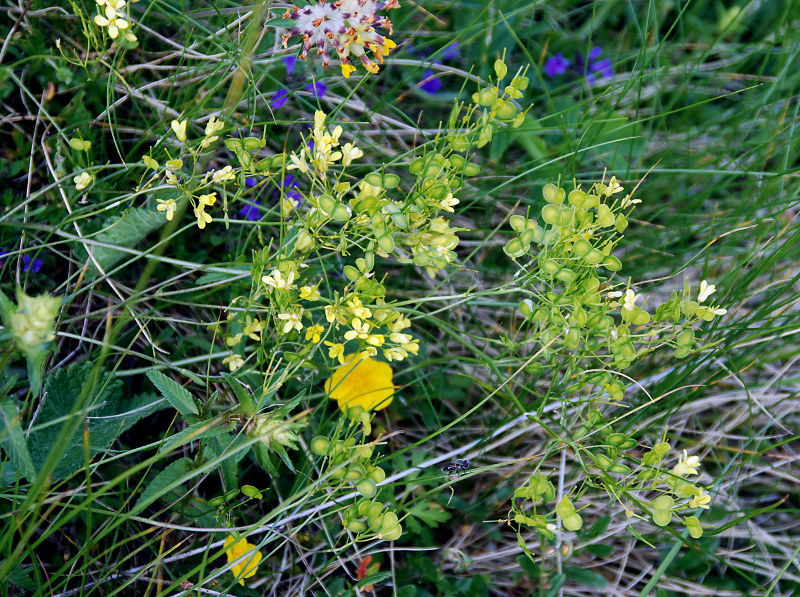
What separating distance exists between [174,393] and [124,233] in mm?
435

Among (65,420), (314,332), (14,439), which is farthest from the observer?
(65,420)

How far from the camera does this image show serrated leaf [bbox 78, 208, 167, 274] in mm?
1519

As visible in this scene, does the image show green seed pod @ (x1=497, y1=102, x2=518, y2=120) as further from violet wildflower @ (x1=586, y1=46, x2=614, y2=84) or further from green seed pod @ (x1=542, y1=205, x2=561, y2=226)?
violet wildflower @ (x1=586, y1=46, x2=614, y2=84)

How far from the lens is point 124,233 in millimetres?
1532

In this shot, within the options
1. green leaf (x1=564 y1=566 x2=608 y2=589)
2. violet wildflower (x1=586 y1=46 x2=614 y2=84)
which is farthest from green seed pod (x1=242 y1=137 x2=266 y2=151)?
violet wildflower (x1=586 y1=46 x2=614 y2=84)

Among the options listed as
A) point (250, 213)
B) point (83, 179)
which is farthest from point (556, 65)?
point (83, 179)

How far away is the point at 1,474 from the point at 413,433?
3.16ft

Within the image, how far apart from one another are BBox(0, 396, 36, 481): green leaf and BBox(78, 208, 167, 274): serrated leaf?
16.0 inches

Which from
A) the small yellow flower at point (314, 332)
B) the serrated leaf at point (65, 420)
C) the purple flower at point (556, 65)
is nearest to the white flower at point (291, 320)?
the small yellow flower at point (314, 332)

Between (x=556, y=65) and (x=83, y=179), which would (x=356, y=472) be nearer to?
(x=83, y=179)

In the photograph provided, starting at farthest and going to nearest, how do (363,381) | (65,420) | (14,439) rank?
(363,381), (65,420), (14,439)

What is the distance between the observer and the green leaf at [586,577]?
168 centimetres

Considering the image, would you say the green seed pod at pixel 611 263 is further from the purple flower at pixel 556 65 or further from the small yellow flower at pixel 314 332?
the purple flower at pixel 556 65

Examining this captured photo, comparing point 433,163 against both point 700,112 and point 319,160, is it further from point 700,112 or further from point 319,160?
point 700,112
